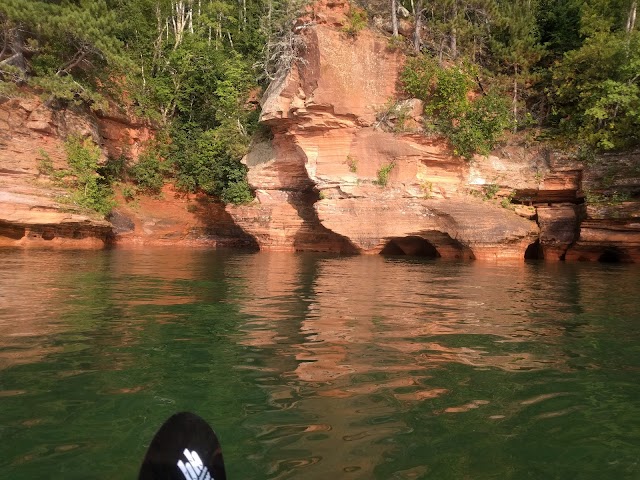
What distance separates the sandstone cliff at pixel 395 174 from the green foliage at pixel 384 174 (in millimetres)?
38

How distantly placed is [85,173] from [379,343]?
17.6 metres

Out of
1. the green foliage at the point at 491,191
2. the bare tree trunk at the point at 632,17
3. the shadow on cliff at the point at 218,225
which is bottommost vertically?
the shadow on cliff at the point at 218,225

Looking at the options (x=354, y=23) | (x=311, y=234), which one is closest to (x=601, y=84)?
(x=354, y=23)

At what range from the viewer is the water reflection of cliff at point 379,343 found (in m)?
2.60

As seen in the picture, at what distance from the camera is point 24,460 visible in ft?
7.29

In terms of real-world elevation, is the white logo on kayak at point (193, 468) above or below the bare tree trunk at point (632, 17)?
below

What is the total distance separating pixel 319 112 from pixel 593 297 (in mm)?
12067

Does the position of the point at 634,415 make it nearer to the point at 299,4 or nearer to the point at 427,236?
the point at 427,236

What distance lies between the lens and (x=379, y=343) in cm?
443

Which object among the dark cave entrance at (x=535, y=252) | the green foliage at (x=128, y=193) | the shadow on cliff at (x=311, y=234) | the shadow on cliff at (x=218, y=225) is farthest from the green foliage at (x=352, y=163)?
the green foliage at (x=128, y=193)

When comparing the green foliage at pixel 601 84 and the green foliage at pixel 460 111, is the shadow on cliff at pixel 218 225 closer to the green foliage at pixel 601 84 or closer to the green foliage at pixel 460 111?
the green foliage at pixel 460 111

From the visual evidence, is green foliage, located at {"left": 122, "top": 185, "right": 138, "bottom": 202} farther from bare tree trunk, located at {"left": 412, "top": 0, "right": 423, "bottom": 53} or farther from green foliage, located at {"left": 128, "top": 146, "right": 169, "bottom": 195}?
bare tree trunk, located at {"left": 412, "top": 0, "right": 423, "bottom": 53}

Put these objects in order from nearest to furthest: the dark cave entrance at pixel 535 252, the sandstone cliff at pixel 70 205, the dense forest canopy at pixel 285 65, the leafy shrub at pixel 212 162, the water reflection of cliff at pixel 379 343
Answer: the water reflection of cliff at pixel 379 343 < the sandstone cliff at pixel 70 205 < the dense forest canopy at pixel 285 65 < the dark cave entrance at pixel 535 252 < the leafy shrub at pixel 212 162

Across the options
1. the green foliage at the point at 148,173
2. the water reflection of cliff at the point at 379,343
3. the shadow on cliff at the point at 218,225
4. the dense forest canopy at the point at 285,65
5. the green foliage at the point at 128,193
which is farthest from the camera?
the green foliage at the point at 148,173
